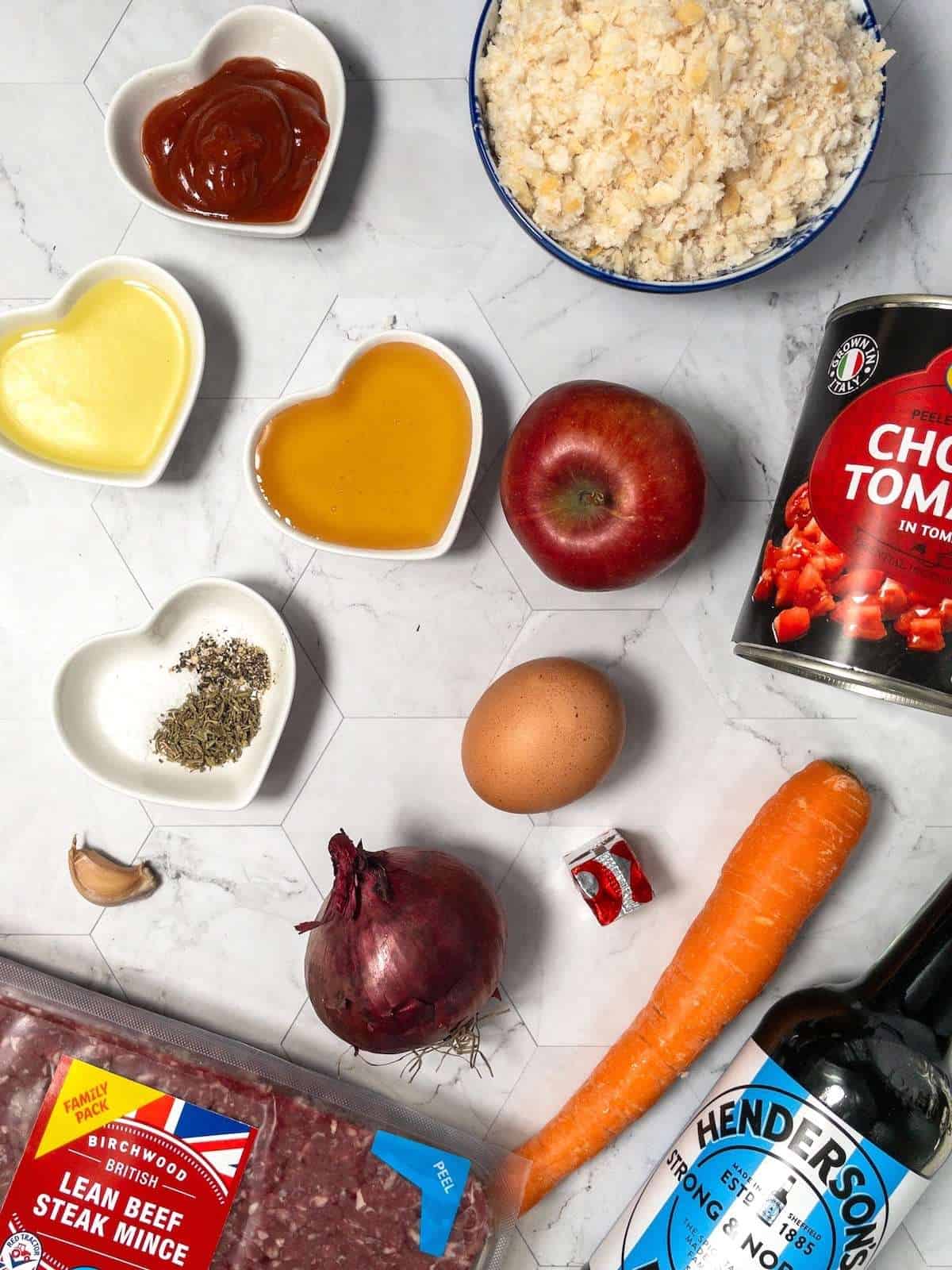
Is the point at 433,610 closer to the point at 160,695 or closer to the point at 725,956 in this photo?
the point at 160,695

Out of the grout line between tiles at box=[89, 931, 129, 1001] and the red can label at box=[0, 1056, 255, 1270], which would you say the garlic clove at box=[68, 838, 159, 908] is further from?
the red can label at box=[0, 1056, 255, 1270]

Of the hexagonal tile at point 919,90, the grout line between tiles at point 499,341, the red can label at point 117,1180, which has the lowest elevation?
the red can label at point 117,1180

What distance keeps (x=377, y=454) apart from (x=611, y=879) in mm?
648

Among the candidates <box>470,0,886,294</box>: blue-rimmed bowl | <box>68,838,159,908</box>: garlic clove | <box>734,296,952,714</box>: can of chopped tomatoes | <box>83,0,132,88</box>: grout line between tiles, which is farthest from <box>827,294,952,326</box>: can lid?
<box>68,838,159,908</box>: garlic clove

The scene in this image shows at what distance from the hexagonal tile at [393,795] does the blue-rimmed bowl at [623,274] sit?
63 centimetres

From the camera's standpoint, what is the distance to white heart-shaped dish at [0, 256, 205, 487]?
4.12 ft

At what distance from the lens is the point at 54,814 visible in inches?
54.6

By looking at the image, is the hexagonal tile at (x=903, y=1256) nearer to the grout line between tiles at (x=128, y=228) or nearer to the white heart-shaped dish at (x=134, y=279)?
the white heart-shaped dish at (x=134, y=279)

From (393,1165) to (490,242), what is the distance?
1.26 metres

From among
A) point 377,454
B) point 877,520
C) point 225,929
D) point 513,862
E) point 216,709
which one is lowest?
point 225,929

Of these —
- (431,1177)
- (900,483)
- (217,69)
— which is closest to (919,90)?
(900,483)

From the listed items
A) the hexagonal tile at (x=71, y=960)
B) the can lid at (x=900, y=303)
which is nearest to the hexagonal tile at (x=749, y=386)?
the can lid at (x=900, y=303)

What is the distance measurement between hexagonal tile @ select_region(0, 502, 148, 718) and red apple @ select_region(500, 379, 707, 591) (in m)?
0.59

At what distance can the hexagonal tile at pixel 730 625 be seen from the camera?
4.46ft
